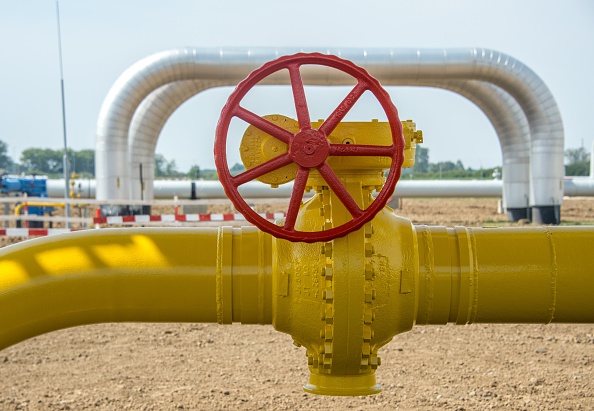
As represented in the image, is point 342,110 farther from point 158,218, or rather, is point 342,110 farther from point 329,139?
point 158,218

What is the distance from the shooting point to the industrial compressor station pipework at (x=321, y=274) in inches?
77.1

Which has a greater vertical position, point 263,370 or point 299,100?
point 299,100

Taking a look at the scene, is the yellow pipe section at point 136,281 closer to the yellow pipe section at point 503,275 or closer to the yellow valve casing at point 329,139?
the yellow valve casing at point 329,139

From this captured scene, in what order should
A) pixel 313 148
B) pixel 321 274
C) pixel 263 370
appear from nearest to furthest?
1. pixel 313 148
2. pixel 321 274
3. pixel 263 370

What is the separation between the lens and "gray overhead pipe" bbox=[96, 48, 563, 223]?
10.4 meters

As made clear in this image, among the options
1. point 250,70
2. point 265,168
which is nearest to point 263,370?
point 265,168

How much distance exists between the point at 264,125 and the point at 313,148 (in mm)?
155

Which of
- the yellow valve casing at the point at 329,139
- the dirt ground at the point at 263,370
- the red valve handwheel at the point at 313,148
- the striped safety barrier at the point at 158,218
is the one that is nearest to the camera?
the red valve handwheel at the point at 313,148

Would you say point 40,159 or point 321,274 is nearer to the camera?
point 321,274

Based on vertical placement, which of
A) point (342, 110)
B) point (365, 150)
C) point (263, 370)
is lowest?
point (263, 370)

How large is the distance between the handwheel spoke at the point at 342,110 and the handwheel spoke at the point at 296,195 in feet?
0.40

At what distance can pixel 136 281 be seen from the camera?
2047 mm

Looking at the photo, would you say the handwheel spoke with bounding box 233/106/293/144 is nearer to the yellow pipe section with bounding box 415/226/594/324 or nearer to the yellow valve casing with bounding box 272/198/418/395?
the yellow valve casing with bounding box 272/198/418/395

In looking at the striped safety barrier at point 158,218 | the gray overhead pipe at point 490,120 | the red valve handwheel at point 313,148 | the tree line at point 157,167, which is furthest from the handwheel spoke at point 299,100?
the tree line at point 157,167
